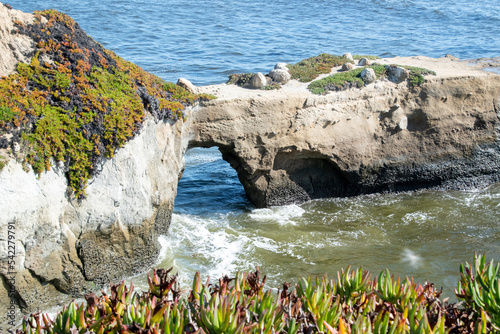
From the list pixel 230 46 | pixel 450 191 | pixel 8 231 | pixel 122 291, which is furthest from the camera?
pixel 230 46

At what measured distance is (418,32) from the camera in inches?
1278

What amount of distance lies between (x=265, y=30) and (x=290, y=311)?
1135 inches

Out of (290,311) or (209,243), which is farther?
(209,243)

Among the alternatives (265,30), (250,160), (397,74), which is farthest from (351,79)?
(265,30)

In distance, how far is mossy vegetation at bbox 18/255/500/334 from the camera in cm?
464

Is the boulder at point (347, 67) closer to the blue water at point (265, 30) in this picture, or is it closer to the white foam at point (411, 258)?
the white foam at point (411, 258)

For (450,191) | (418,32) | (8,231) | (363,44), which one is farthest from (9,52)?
(418,32)

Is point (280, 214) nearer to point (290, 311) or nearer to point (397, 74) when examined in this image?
point (397, 74)

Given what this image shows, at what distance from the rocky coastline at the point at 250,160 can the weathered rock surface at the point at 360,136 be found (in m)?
0.03

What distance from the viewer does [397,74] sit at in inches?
540

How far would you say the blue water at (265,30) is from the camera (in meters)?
25.9

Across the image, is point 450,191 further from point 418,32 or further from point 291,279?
point 418,32

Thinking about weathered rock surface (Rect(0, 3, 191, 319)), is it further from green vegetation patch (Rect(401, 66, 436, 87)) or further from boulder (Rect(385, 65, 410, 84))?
green vegetation patch (Rect(401, 66, 436, 87))

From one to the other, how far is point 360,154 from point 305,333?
365 inches
